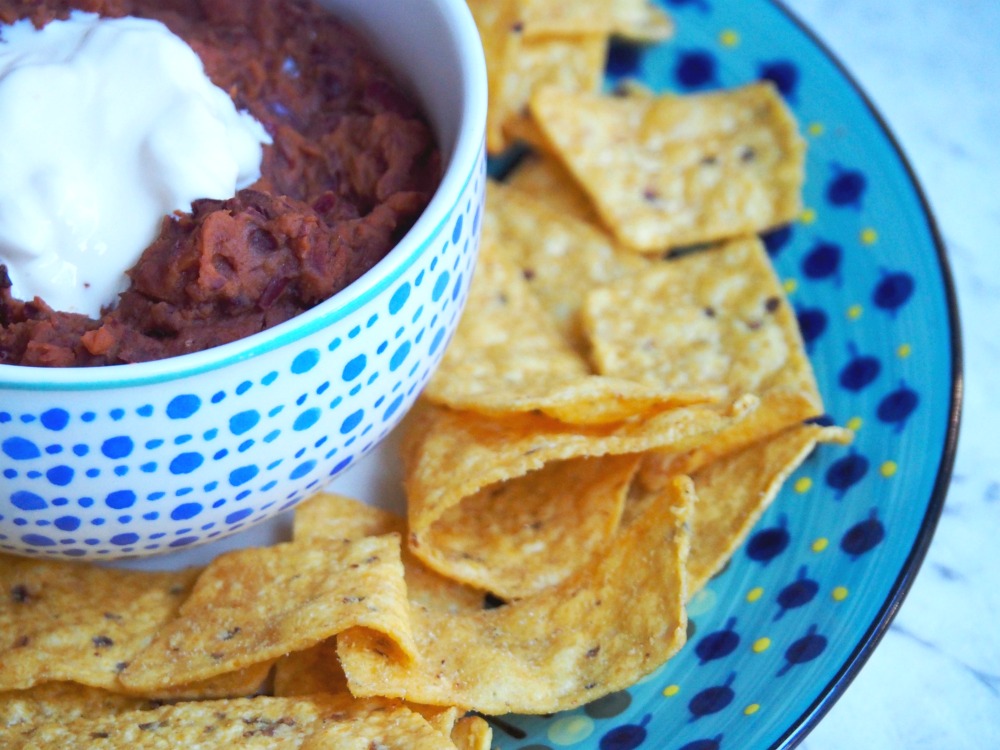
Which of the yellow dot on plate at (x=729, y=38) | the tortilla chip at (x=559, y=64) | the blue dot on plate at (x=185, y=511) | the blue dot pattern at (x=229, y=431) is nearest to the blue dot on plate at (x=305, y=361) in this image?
the blue dot pattern at (x=229, y=431)

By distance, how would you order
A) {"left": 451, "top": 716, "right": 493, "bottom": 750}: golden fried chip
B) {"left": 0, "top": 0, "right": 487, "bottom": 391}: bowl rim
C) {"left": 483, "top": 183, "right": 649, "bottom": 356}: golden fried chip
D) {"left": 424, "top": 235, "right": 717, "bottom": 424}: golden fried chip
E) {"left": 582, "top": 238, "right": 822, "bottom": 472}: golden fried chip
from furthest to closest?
{"left": 483, "top": 183, "right": 649, "bottom": 356}: golden fried chip, {"left": 582, "top": 238, "right": 822, "bottom": 472}: golden fried chip, {"left": 424, "top": 235, "right": 717, "bottom": 424}: golden fried chip, {"left": 451, "top": 716, "right": 493, "bottom": 750}: golden fried chip, {"left": 0, "top": 0, "right": 487, "bottom": 391}: bowl rim

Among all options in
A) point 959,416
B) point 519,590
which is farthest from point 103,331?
point 959,416

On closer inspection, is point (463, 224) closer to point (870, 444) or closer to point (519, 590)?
point (519, 590)

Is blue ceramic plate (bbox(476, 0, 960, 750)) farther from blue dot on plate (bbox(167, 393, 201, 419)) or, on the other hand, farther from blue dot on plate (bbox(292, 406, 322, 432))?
blue dot on plate (bbox(167, 393, 201, 419))

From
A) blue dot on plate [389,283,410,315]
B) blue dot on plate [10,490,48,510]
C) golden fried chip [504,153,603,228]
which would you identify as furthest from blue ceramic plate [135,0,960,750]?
blue dot on plate [389,283,410,315]

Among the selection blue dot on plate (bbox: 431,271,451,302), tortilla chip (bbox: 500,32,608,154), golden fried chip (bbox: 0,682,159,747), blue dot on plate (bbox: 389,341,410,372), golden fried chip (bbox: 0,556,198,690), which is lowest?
golden fried chip (bbox: 0,682,159,747)

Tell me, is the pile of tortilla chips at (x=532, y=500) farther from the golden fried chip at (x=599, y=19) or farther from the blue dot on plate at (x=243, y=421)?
the blue dot on plate at (x=243, y=421)

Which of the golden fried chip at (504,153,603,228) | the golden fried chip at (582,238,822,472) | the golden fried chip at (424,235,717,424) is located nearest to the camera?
the golden fried chip at (424,235,717,424)
